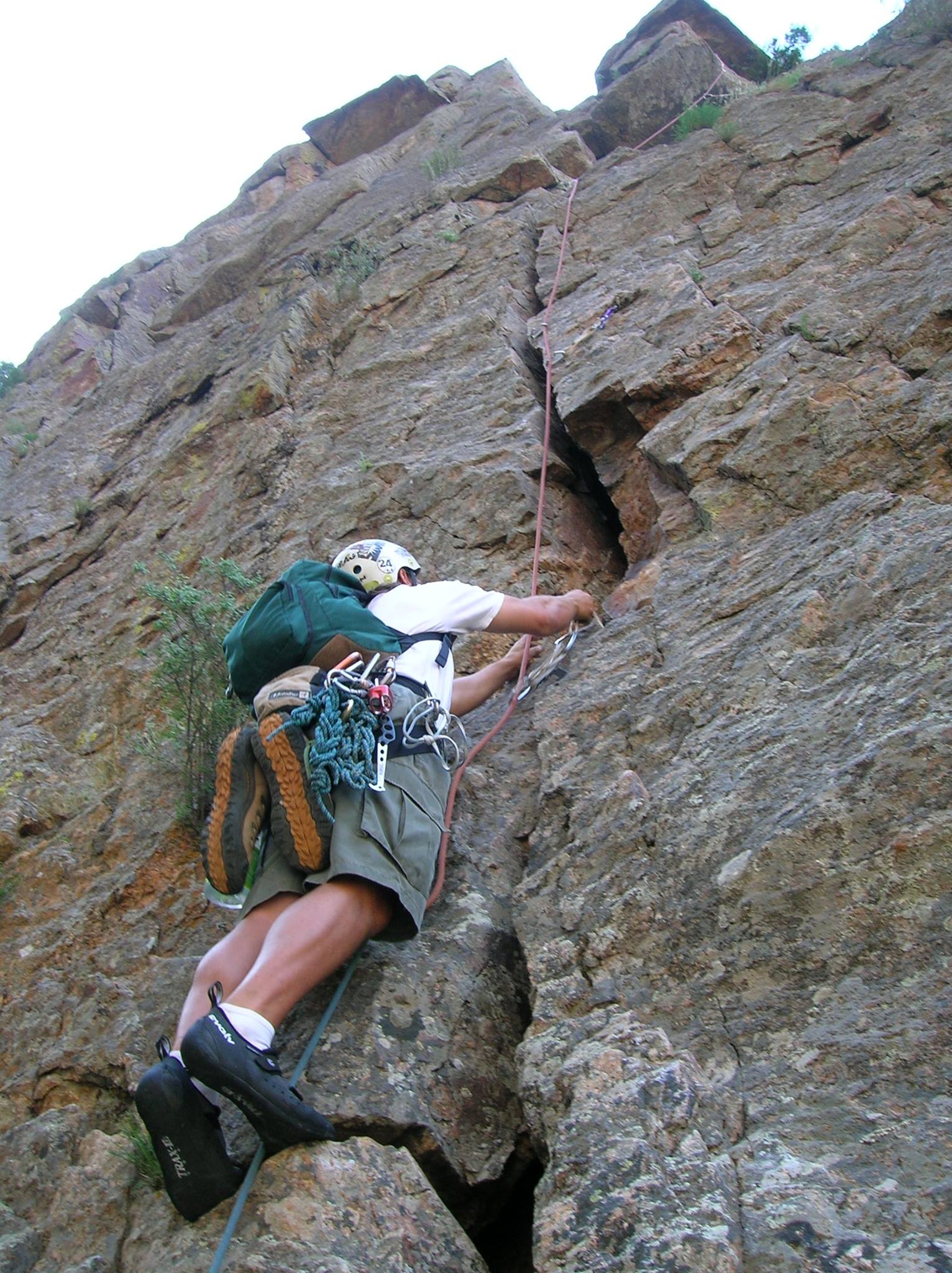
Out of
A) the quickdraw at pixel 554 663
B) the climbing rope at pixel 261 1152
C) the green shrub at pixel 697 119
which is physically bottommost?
the climbing rope at pixel 261 1152

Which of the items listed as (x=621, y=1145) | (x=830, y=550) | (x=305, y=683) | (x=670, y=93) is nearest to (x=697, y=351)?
(x=830, y=550)

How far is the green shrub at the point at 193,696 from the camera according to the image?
496 cm

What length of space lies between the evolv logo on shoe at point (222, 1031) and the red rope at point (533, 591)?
40.4 inches

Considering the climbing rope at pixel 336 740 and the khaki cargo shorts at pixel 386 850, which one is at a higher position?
the climbing rope at pixel 336 740

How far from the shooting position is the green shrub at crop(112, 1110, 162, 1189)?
3.06 metres

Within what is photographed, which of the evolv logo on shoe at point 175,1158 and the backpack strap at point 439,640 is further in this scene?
the backpack strap at point 439,640

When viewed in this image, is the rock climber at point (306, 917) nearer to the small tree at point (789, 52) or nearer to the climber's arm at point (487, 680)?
the climber's arm at point (487, 680)

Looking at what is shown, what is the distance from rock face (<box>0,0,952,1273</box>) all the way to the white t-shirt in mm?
588

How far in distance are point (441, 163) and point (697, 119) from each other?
3.60 m

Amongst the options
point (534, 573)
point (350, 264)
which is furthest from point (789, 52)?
point (534, 573)

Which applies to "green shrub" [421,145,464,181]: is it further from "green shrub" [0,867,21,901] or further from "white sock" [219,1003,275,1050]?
"white sock" [219,1003,275,1050]

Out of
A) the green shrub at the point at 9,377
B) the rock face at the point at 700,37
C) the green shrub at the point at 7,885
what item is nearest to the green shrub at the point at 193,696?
the green shrub at the point at 7,885

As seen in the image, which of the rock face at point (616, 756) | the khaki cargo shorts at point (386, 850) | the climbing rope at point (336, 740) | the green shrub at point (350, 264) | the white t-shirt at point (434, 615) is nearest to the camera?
the rock face at point (616, 756)

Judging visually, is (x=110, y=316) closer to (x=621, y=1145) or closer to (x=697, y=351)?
(x=697, y=351)
